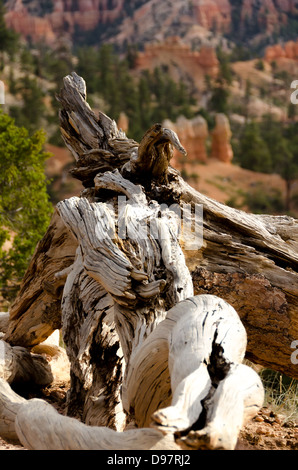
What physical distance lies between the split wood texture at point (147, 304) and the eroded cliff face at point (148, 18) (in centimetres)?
10183

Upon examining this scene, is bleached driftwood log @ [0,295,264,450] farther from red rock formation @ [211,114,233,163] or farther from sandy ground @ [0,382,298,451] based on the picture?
red rock formation @ [211,114,233,163]

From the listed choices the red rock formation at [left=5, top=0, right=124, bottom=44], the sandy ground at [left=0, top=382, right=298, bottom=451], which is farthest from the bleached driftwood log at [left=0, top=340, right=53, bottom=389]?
the red rock formation at [left=5, top=0, right=124, bottom=44]

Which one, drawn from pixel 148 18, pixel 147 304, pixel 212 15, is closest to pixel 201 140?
pixel 147 304

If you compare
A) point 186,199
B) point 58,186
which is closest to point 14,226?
point 186,199

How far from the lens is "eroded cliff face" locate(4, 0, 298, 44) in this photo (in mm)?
106875

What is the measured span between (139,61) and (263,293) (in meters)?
75.6

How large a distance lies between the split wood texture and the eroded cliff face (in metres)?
102

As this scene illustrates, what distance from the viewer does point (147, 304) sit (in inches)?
140

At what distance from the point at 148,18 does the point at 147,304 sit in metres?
115

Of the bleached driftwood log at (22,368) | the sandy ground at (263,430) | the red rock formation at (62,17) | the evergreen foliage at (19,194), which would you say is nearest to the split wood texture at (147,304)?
the bleached driftwood log at (22,368)

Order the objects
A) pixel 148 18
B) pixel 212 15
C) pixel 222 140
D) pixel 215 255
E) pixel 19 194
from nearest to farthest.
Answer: pixel 215 255
pixel 19 194
pixel 222 140
pixel 212 15
pixel 148 18

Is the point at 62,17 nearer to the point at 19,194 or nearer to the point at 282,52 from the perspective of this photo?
the point at 282,52

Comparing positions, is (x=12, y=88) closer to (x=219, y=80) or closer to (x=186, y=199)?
(x=219, y=80)

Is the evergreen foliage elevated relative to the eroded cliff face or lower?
lower
